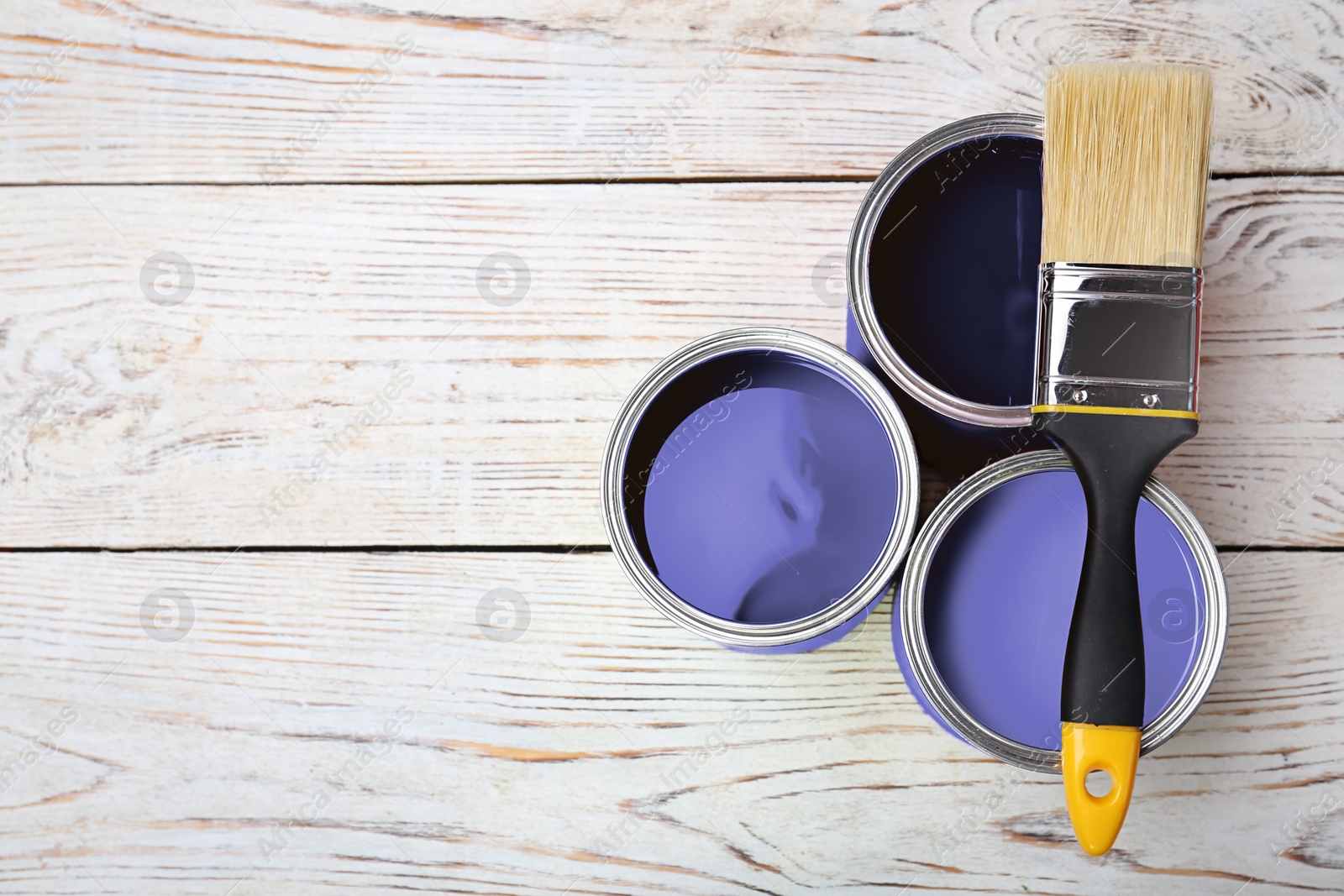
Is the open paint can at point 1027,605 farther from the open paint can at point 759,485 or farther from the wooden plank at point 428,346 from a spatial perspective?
the wooden plank at point 428,346

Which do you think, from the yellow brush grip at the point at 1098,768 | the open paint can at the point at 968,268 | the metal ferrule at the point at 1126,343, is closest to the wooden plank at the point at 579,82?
the open paint can at the point at 968,268

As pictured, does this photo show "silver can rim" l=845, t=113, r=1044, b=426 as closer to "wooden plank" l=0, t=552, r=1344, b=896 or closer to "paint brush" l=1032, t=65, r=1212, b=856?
"paint brush" l=1032, t=65, r=1212, b=856

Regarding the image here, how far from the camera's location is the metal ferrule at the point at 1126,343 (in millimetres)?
479

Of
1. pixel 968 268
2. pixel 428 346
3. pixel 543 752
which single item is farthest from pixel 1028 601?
pixel 428 346

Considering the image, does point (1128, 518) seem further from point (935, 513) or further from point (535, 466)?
point (535, 466)

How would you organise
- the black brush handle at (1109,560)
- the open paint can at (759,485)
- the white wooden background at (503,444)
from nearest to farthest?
1. the black brush handle at (1109,560)
2. the open paint can at (759,485)
3. the white wooden background at (503,444)

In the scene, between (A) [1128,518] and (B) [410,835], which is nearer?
(A) [1128,518]

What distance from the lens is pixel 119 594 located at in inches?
27.6

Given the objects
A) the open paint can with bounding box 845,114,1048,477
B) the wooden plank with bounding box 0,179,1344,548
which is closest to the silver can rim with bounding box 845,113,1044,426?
the open paint can with bounding box 845,114,1048,477

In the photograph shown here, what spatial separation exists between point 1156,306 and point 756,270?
288 millimetres

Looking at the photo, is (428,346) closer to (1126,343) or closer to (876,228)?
(876,228)

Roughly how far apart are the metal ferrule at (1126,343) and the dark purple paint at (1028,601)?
8cm

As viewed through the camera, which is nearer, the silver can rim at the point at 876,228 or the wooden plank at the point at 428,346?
→ the silver can rim at the point at 876,228

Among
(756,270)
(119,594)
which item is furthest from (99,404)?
(756,270)
